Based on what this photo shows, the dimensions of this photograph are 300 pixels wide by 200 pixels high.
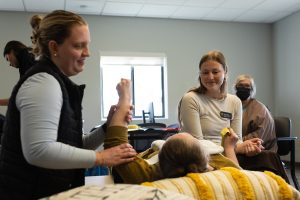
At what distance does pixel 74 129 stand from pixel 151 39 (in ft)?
16.6

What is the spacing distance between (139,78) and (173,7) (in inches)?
55.4

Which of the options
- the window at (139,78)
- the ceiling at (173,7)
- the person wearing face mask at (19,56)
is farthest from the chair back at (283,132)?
the person wearing face mask at (19,56)

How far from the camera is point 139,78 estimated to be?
611 cm

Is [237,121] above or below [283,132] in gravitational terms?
above

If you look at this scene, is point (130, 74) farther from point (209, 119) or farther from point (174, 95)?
point (209, 119)

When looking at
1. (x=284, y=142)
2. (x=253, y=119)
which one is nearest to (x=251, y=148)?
(x=253, y=119)

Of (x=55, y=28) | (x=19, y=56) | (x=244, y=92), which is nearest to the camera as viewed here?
(x=55, y=28)

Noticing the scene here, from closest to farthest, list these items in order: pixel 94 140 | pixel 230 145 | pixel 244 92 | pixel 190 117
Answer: pixel 94 140 < pixel 230 145 < pixel 190 117 < pixel 244 92

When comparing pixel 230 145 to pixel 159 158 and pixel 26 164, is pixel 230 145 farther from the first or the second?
pixel 26 164

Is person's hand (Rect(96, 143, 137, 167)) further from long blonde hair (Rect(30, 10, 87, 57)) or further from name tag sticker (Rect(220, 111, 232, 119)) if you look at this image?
name tag sticker (Rect(220, 111, 232, 119))

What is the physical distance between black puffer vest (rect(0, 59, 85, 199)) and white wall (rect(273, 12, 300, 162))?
5400 mm

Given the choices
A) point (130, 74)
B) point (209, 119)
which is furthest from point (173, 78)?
point (209, 119)

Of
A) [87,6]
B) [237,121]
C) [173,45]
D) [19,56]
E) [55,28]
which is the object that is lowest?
[237,121]

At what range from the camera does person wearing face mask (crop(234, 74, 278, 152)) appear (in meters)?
2.89
